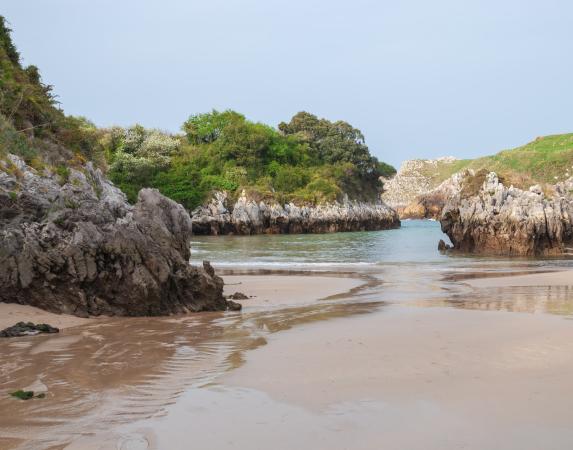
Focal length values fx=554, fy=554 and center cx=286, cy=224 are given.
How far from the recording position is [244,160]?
63.9 meters

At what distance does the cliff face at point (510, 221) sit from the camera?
2734cm

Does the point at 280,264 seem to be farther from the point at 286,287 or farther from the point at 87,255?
the point at 87,255

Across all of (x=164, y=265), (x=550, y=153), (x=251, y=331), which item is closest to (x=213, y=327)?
(x=251, y=331)

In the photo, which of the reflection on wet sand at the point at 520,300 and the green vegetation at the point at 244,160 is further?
the green vegetation at the point at 244,160

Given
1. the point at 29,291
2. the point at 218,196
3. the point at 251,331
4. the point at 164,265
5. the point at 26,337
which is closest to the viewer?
the point at 26,337

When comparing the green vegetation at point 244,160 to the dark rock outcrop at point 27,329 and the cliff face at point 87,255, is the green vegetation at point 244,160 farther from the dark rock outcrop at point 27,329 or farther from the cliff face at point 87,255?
the dark rock outcrop at point 27,329

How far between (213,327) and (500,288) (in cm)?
806

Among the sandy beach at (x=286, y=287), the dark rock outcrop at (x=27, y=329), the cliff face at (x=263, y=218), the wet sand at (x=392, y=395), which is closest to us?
the wet sand at (x=392, y=395)

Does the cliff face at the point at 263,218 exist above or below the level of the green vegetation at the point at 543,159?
below

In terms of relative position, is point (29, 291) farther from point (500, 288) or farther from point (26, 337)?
point (500, 288)

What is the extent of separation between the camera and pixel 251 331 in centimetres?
774

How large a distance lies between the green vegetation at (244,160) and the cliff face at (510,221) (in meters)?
30.5

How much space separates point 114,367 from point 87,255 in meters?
3.30

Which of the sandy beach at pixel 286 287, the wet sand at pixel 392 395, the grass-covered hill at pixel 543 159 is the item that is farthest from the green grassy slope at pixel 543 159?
the wet sand at pixel 392 395
